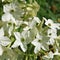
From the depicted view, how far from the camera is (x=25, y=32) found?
1187 mm

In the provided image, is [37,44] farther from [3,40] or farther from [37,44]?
[3,40]

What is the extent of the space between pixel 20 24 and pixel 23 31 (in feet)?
0.13

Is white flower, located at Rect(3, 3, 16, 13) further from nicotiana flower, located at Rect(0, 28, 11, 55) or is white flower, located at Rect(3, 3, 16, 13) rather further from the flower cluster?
nicotiana flower, located at Rect(0, 28, 11, 55)

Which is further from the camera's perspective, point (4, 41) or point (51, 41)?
point (51, 41)

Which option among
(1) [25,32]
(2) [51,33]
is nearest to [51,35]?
(2) [51,33]

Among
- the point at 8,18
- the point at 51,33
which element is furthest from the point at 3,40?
the point at 51,33

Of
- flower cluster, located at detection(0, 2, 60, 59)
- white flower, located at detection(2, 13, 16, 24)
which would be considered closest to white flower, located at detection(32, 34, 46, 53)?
flower cluster, located at detection(0, 2, 60, 59)

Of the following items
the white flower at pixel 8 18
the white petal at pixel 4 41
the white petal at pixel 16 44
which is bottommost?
the white petal at pixel 16 44

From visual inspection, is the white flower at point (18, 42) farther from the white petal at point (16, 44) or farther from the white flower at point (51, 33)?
the white flower at point (51, 33)

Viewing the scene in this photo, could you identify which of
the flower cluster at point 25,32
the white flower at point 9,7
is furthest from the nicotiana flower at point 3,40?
the white flower at point 9,7

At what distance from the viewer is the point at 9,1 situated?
124cm

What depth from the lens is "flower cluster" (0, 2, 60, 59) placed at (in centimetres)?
117

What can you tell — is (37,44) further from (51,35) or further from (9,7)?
(9,7)

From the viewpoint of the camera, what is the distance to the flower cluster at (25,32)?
1172mm
